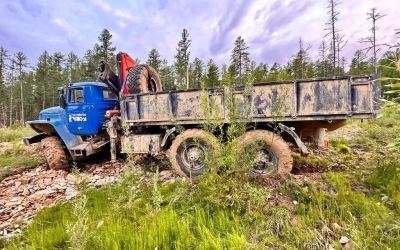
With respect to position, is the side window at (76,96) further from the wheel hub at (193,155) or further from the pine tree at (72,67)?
the pine tree at (72,67)

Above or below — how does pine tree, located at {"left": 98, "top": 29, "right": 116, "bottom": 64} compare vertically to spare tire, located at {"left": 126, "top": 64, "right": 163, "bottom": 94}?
above

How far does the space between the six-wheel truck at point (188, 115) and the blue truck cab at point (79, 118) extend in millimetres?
25

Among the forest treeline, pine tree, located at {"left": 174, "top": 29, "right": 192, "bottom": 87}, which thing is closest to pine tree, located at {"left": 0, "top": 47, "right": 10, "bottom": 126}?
the forest treeline

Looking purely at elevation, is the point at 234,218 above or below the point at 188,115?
below

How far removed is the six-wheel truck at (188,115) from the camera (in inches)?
150

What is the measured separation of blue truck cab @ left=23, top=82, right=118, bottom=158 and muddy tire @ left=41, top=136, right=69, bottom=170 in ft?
0.76

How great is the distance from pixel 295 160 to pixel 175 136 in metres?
3.20

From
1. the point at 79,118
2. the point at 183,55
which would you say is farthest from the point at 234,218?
the point at 183,55

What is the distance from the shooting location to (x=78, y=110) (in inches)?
242

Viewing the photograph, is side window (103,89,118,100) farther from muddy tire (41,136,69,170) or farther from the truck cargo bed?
the truck cargo bed

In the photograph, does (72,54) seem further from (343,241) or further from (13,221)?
(343,241)

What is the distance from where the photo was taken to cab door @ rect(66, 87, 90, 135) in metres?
6.14

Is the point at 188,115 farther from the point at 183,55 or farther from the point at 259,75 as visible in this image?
the point at 183,55

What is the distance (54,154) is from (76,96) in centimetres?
178
